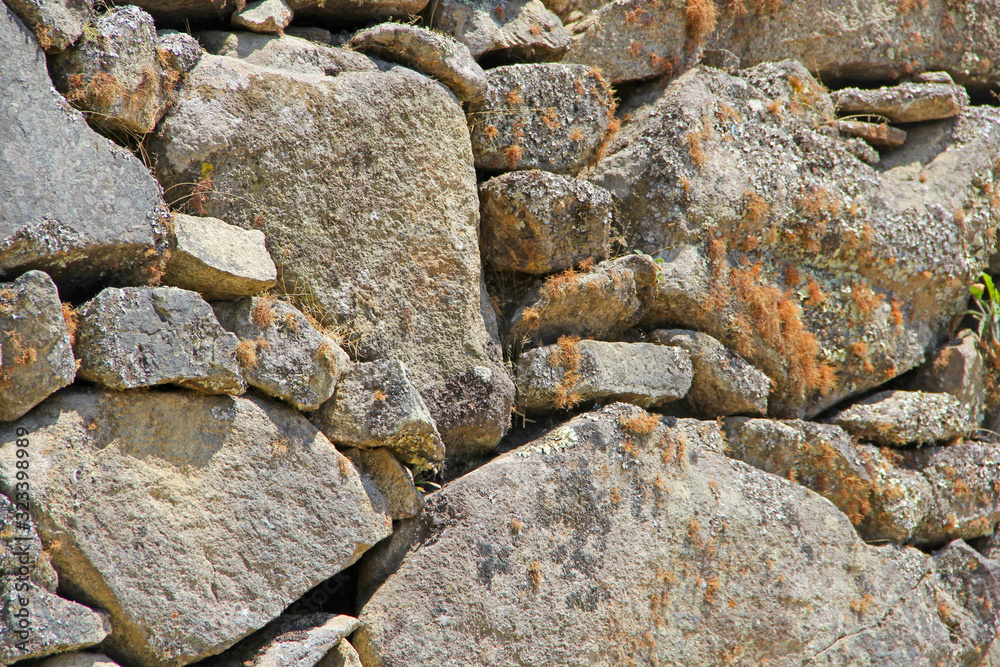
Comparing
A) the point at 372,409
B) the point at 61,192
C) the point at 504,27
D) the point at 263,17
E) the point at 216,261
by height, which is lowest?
the point at 372,409

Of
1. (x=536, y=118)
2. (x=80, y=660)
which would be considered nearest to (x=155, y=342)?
(x=80, y=660)

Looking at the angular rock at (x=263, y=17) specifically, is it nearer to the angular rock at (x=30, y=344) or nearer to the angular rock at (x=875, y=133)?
the angular rock at (x=30, y=344)

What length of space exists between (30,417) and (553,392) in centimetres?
279

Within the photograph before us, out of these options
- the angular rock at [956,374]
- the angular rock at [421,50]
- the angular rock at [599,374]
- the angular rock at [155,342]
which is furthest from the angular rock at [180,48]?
the angular rock at [956,374]

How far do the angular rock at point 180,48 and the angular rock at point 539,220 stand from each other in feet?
5.99

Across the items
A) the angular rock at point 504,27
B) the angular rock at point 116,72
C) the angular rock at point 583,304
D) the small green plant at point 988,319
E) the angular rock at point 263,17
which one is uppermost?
the angular rock at point 504,27

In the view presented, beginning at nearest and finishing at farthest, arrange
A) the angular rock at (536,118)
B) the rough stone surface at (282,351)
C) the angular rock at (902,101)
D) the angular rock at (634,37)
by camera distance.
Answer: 1. the rough stone surface at (282,351)
2. the angular rock at (536,118)
3. the angular rock at (634,37)
4. the angular rock at (902,101)

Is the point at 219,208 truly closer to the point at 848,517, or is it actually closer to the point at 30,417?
the point at 30,417

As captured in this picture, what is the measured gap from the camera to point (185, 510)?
3543 millimetres

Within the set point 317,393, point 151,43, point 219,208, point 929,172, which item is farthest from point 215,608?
point 929,172

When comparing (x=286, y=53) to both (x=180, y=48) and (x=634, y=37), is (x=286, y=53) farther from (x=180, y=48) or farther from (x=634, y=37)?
(x=634, y=37)

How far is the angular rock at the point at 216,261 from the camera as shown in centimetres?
365

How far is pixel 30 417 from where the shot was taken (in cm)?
324

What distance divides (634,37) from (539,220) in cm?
178
